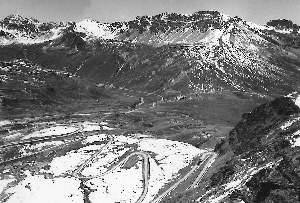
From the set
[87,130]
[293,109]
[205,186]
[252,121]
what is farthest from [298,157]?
[87,130]

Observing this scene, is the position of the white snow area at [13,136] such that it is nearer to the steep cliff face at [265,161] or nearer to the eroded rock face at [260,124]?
the steep cliff face at [265,161]

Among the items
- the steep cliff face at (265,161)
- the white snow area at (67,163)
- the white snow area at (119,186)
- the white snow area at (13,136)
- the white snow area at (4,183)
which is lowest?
the white snow area at (119,186)

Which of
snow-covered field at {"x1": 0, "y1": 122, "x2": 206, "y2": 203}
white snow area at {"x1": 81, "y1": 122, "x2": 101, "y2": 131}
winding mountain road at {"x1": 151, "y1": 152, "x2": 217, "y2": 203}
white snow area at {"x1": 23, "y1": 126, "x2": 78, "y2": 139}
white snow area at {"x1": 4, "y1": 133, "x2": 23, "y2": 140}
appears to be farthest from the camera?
white snow area at {"x1": 81, "y1": 122, "x2": 101, "y2": 131}

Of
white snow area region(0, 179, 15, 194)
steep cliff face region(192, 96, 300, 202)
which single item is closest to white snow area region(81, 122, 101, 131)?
white snow area region(0, 179, 15, 194)

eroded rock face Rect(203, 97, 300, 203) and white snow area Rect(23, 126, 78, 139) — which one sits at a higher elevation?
white snow area Rect(23, 126, 78, 139)

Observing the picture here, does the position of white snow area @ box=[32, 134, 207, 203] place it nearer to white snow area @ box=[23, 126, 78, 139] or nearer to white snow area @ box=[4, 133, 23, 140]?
white snow area @ box=[23, 126, 78, 139]

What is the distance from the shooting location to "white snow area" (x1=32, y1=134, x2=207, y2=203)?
7300cm

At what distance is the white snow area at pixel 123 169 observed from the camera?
73.0m

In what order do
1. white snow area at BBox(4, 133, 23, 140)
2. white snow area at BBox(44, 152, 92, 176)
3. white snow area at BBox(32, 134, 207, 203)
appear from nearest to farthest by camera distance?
1. white snow area at BBox(32, 134, 207, 203)
2. white snow area at BBox(44, 152, 92, 176)
3. white snow area at BBox(4, 133, 23, 140)

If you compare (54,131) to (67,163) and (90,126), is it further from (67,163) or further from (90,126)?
(67,163)

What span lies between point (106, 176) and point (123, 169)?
6.12 m

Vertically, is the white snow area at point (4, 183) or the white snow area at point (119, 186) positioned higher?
the white snow area at point (4, 183)

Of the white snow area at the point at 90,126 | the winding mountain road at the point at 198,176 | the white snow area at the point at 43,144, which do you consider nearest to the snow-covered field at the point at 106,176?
the winding mountain road at the point at 198,176

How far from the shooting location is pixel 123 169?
86.5 m
